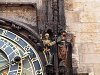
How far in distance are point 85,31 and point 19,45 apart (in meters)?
0.86

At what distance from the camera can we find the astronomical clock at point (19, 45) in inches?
284

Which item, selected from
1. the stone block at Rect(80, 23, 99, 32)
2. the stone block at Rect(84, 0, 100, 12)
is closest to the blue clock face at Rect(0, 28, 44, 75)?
the stone block at Rect(80, 23, 99, 32)

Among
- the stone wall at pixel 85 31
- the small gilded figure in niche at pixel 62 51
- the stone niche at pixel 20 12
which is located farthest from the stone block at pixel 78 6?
the small gilded figure in niche at pixel 62 51

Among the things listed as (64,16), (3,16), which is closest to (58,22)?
(64,16)

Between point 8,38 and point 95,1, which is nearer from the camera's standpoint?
point 8,38

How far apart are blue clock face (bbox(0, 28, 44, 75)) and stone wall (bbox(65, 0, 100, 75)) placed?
1.55 feet

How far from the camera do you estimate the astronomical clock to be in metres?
7.22

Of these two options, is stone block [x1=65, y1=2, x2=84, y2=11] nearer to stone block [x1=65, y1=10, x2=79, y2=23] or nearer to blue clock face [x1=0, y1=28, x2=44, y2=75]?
stone block [x1=65, y1=10, x2=79, y2=23]

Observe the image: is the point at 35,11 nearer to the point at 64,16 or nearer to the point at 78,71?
the point at 64,16

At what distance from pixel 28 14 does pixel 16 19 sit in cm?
16

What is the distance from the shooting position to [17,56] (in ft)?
23.8

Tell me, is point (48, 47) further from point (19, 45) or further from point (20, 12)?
point (20, 12)

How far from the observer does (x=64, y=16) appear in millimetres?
7637

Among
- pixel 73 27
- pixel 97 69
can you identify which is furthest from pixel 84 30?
pixel 97 69
